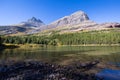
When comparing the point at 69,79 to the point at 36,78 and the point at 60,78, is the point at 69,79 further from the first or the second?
the point at 36,78

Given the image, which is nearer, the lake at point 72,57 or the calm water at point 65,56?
the lake at point 72,57

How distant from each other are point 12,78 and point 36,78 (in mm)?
4055

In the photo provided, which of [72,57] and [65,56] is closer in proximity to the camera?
[72,57]

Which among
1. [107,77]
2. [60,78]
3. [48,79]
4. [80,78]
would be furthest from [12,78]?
[107,77]

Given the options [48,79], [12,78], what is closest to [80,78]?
[48,79]

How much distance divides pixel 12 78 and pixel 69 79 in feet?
31.8

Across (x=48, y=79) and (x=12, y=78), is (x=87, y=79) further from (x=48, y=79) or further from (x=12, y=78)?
(x=12, y=78)

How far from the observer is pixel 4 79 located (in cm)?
3253

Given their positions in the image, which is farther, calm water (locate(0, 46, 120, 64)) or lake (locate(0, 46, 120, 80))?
calm water (locate(0, 46, 120, 64))

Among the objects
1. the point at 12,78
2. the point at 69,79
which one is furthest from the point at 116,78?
the point at 12,78

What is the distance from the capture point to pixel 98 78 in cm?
3522

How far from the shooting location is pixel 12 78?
3294 centimetres

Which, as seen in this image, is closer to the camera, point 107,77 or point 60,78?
point 60,78

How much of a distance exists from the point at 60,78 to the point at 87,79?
4.68m
